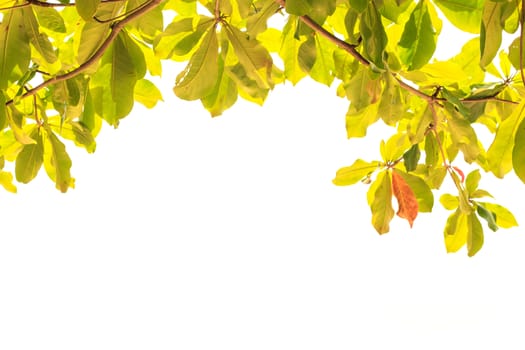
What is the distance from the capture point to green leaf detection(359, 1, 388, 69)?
0.49 meters

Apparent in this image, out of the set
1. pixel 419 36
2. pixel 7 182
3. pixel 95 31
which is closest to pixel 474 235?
pixel 419 36

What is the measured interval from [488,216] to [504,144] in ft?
1.12

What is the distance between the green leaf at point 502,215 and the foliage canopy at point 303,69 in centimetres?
4

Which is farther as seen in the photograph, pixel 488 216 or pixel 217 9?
pixel 488 216

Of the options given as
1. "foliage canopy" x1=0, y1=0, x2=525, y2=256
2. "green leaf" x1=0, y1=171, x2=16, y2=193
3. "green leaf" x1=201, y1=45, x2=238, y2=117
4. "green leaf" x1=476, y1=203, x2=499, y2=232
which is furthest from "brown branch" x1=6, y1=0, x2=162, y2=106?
"green leaf" x1=476, y1=203, x2=499, y2=232

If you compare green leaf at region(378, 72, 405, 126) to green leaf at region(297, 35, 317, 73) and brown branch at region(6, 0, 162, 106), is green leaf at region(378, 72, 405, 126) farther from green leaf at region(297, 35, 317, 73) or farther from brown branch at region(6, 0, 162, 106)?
brown branch at region(6, 0, 162, 106)

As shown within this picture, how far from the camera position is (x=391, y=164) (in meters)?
0.82

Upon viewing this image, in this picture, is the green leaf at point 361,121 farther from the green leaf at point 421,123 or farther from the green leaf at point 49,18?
the green leaf at point 49,18

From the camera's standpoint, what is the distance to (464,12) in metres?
0.56

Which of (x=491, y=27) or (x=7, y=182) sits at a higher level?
(x=7, y=182)

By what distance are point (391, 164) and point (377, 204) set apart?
0.25 feet

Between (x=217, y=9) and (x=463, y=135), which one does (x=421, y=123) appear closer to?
(x=463, y=135)

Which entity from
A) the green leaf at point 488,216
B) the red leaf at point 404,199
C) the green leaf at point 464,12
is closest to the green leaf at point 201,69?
the green leaf at point 464,12

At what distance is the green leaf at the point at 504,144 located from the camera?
0.47 m
